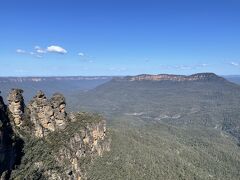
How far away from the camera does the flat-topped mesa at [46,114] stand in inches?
4866

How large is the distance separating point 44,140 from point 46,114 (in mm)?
9693

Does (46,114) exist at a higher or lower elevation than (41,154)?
higher

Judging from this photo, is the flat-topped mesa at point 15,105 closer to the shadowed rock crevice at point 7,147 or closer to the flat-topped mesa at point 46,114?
the flat-topped mesa at point 46,114

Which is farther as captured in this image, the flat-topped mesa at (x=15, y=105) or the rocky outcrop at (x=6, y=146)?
the flat-topped mesa at (x=15, y=105)

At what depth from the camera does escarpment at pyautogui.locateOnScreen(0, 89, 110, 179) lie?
104 m

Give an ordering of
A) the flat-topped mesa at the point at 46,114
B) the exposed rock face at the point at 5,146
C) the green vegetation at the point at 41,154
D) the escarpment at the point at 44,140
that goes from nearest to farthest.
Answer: the exposed rock face at the point at 5,146 < the escarpment at the point at 44,140 < the green vegetation at the point at 41,154 < the flat-topped mesa at the point at 46,114

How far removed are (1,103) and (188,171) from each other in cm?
9222

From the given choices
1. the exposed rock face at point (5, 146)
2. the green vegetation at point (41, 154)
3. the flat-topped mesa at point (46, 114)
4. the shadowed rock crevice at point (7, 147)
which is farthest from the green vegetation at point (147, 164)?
the exposed rock face at point (5, 146)

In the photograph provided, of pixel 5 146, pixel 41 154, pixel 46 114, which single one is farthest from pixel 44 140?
pixel 5 146

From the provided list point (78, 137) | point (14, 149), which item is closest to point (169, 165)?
point (78, 137)

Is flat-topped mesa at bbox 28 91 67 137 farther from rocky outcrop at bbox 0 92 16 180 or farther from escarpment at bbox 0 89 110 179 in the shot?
rocky outcrop at bbox 0 92 16 180

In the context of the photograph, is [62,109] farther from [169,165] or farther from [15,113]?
[169,165]

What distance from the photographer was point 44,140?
395 feet

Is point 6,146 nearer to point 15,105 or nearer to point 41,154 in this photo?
point 41,154
